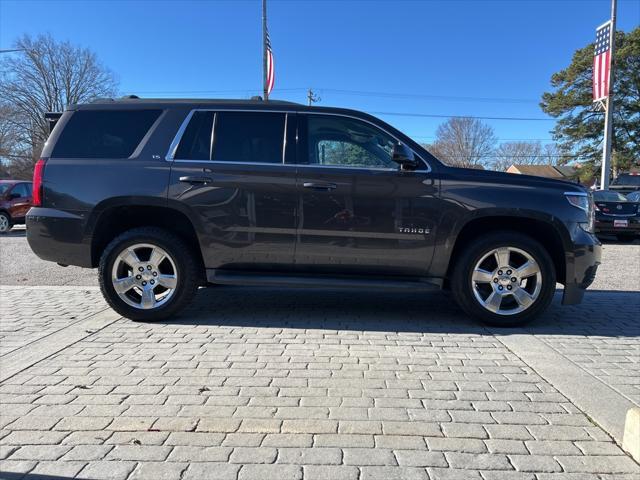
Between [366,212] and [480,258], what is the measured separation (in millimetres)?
1211

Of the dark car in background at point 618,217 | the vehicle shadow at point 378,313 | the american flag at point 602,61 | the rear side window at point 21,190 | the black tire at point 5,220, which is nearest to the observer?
the vehicle shadow at point 378,313

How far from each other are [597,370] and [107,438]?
356cm

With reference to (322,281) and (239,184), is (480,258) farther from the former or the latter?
(239,184)

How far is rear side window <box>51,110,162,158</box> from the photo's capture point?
4898mm

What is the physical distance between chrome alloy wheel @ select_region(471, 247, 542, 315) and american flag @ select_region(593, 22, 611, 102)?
1698 cm

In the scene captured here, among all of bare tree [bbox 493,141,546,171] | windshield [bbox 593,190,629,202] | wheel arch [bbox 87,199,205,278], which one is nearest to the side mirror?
wheel arch [bbox 87,199,205,278]

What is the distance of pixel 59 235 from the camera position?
484 centimetres

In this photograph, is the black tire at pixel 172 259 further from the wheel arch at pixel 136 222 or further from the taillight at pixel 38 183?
the taillight at pixel 38 183

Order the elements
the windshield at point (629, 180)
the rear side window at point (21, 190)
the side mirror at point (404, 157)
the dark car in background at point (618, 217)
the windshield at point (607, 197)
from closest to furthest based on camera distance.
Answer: the side mirror at point (404, 157) < the dark car in background at point (618, 217) < the windshield at point (607, 197) < the rear side window at point (21, 190) < the windshield at point (629, 180)

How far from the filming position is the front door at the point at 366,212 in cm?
472

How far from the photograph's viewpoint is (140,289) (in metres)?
4.94

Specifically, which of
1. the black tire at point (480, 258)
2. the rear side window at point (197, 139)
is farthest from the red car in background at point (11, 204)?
the black tire at point (480, 258)

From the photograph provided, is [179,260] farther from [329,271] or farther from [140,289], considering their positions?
[329,271]

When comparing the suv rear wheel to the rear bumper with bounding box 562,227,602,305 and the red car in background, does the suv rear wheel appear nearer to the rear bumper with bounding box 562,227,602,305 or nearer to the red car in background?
the red car in background
